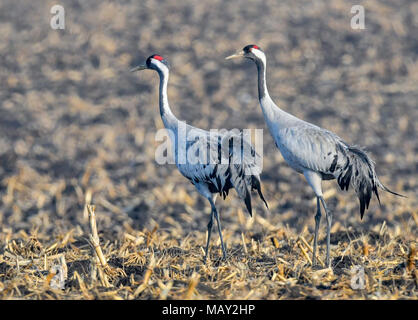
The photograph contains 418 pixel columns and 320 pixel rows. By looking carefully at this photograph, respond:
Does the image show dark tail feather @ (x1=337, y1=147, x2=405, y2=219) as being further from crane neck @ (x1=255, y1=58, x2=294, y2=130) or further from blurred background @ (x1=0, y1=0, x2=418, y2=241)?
blurred background @ (x1=0, y1=0, x2=418, y2=241)

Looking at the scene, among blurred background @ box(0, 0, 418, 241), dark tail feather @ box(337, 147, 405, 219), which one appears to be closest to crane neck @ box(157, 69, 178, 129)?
dark tail feather @ box(337, 147, 405, 219)

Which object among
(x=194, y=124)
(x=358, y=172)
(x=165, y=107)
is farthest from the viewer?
(x=194, y=124)

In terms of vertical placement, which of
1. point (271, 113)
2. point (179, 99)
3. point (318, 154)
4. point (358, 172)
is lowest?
point (358, 172)

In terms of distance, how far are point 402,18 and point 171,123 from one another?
9.13m

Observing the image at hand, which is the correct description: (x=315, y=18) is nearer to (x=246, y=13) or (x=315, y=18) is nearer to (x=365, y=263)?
(x=246, y=13)

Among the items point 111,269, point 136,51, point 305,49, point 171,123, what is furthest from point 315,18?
point 111,269

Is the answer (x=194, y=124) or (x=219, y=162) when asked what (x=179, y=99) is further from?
(x=219, y=162)

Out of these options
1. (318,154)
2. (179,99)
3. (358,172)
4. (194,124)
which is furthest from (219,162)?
(179,99)

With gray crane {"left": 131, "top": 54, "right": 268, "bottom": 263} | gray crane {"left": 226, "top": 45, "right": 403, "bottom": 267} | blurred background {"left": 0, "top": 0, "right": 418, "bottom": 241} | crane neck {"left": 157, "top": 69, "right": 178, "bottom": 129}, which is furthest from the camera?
blurred background {"left": 0, "top": 0, "right": 418, "bottom": 241}

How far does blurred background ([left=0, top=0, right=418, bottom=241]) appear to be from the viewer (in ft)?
26.9

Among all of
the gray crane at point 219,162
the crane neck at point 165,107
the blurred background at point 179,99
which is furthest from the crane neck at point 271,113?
the blurred background at point 179,99

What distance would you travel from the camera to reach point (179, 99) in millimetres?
11141

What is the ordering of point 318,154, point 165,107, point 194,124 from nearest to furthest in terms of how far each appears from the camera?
point 318,154 < point 165,107 < point 194,124

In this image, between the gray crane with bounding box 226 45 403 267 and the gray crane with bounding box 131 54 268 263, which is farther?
the gray crane with bounding box 131 54 268 263
